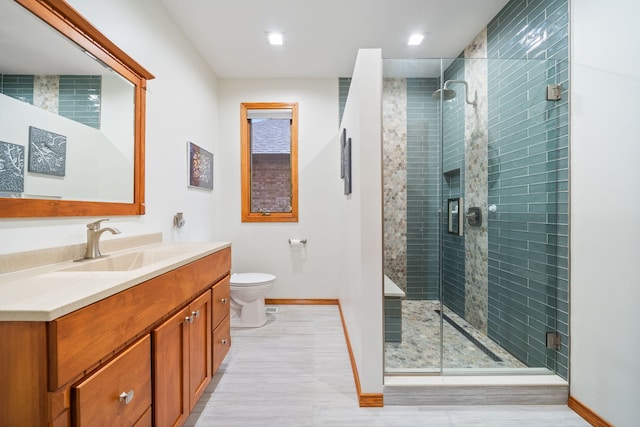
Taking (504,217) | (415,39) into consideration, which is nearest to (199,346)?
(504,217)

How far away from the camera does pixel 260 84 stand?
3.22 metres

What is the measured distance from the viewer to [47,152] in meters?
1.19

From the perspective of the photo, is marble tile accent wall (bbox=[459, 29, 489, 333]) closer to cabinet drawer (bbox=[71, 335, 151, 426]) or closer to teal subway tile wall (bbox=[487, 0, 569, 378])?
teal subway tile wall (bbox=[487, 0, 569, 378])

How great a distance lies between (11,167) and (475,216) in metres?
2.45

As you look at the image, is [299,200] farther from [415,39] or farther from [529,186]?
[529,186]

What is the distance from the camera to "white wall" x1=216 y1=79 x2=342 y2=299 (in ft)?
10.6

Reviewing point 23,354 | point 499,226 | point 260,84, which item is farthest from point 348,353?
point 260,84

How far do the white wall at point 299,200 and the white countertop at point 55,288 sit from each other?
2002 millimetres

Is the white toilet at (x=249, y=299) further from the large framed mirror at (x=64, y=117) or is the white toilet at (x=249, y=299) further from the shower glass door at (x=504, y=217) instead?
the shower glass door at (x=504, y=217)

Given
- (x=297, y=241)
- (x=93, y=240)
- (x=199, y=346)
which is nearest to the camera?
(x=93, y=240)

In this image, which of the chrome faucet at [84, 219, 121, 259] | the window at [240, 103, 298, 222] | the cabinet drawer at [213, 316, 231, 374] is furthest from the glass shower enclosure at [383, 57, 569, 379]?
the window at [240, 103, 298, 222]

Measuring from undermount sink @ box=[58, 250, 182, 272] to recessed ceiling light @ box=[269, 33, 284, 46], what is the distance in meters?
2.01

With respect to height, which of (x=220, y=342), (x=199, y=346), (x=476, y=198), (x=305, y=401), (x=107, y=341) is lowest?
(x=305, y=401)

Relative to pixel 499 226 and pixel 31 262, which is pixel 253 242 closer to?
pixel 31 262
